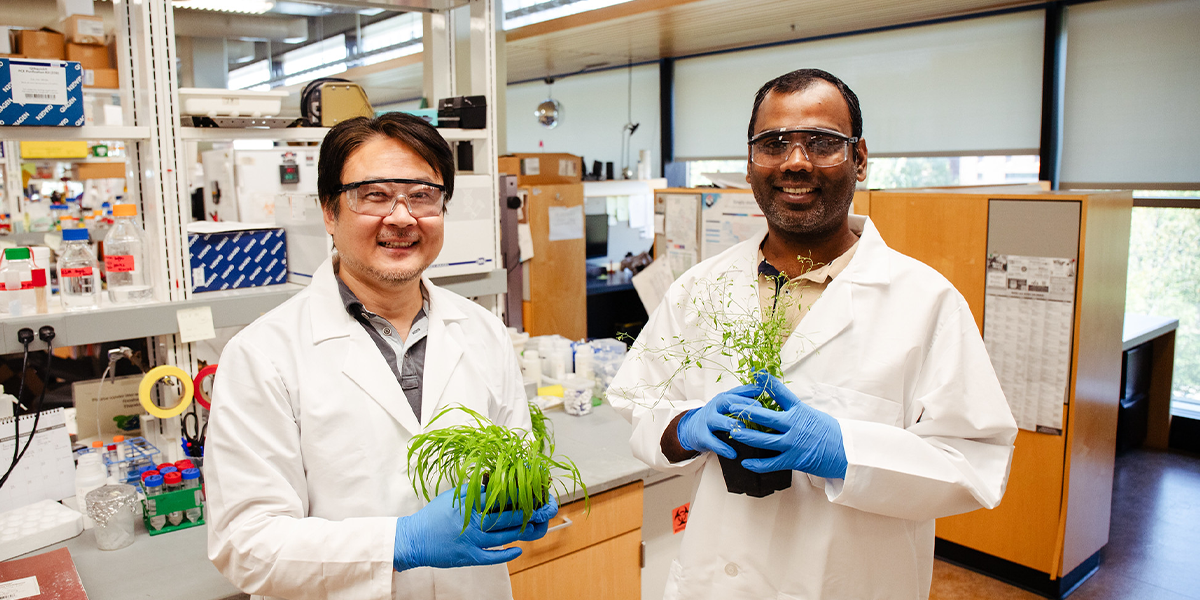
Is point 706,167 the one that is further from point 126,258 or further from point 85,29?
point 126,258

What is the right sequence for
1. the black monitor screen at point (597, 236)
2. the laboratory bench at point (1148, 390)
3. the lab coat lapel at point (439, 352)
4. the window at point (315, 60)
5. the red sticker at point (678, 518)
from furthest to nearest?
the window at point (315, 60) < the black monitor screen at point (597, 236) < the laboratory bench at point (1148, 390) < the red sticker at point (678, 518) < the lab coat lapel at point (439, 352)

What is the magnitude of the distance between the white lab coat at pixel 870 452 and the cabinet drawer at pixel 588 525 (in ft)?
1.74

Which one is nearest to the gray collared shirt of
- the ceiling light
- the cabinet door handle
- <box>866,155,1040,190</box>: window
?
the cabinet door handle

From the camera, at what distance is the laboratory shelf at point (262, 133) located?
6.98ft

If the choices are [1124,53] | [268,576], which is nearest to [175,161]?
[268,576]

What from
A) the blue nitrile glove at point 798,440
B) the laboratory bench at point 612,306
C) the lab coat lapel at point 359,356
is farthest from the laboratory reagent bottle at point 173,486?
the laboratory bench at point 612,306

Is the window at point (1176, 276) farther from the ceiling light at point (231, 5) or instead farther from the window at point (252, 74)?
the window at point (252, 74)

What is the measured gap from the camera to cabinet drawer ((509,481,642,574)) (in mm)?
1994

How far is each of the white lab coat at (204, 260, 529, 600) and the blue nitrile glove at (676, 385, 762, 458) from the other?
44 centimetres

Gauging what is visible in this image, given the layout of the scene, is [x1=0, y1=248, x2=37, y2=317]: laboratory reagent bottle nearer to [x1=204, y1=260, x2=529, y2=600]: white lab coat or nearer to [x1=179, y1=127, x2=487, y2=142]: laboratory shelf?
[x1=179, y1=127, x2=487, y2=142]: laboratory shelf

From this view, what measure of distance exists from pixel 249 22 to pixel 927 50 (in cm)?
553

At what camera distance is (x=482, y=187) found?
2566mm

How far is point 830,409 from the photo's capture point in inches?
57.0

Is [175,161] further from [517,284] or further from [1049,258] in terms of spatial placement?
[517,284]
